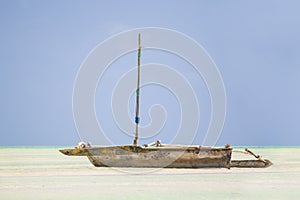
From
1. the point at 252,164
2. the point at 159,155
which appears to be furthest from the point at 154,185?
the point at 252,164

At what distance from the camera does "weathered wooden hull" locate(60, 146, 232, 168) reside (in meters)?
14.4

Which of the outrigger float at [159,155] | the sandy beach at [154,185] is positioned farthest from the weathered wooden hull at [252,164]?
the sandy beach at [154,185]

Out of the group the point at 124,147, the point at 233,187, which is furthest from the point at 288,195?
the point at 124,147

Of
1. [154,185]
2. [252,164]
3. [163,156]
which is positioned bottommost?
[252,164]

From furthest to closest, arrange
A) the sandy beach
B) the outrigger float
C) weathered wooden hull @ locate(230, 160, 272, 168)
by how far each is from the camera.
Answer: weathered wooden hull @ locate(230, 160, 272, 168)
the outrigger float
the sandy beach

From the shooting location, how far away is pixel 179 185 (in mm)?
10836

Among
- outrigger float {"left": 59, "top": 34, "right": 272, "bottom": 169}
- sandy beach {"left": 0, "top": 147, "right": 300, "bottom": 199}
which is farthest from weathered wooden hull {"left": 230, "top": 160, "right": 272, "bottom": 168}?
sandy beach {"left": 0, "top": 147, "right": 300, "bottom": 199}

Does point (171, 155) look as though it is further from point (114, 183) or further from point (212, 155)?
point (114, 183)

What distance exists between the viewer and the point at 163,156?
14414 mm

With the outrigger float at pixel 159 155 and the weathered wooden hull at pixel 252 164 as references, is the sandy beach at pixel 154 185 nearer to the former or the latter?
the outrigger float at pixel 159 155

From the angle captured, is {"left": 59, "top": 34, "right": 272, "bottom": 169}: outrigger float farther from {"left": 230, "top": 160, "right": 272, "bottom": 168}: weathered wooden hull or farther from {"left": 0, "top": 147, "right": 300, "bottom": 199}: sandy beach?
{"left": 230, "top": 160, "right": 272, "bottom": 168}: weathered wooden hull

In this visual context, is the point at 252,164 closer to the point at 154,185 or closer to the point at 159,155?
the point at 159,155

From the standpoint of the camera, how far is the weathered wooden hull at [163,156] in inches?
566

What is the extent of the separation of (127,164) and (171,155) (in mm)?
1554
